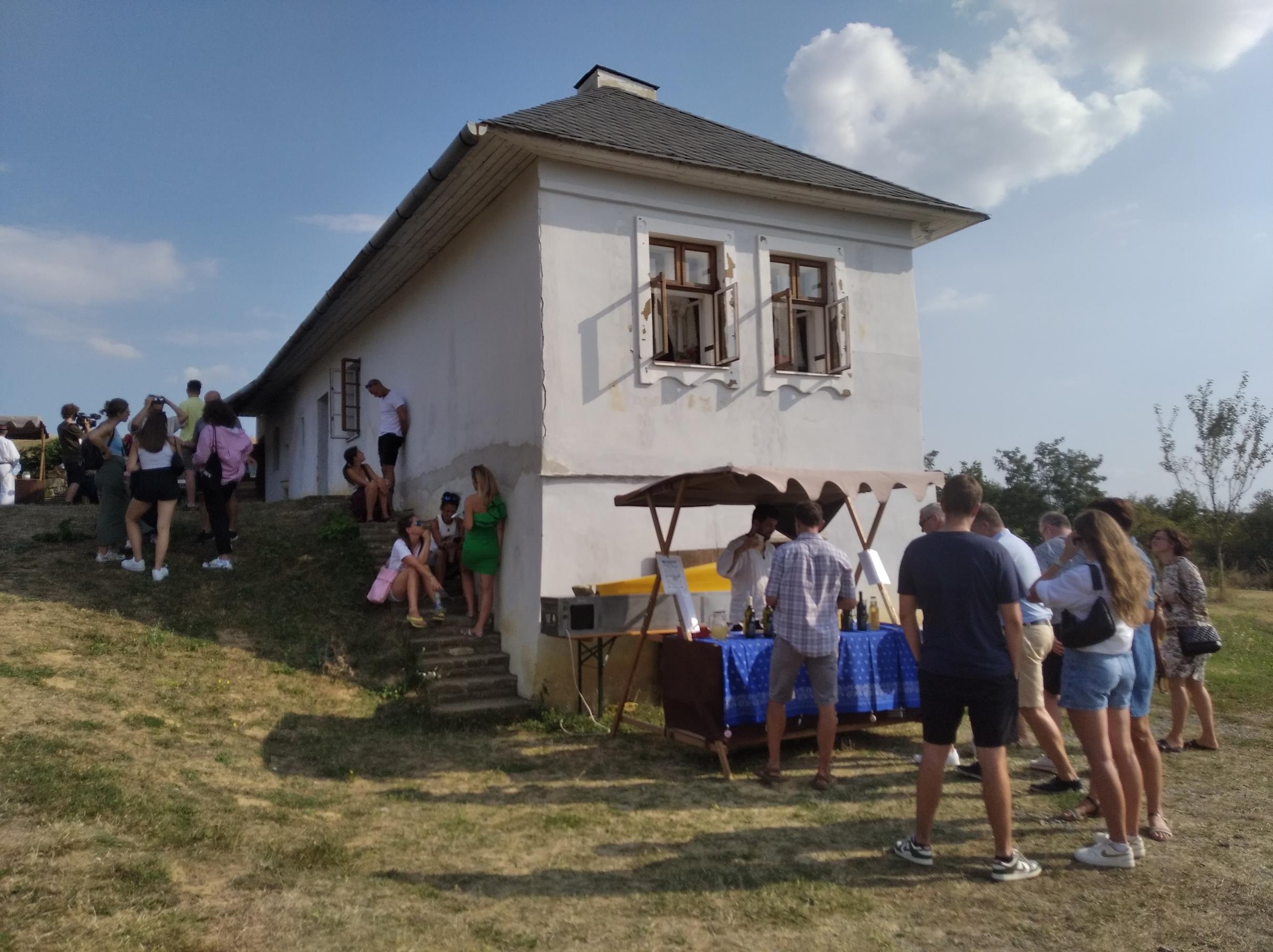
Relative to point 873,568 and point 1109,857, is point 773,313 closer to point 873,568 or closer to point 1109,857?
point 873,568

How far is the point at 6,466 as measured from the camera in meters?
12.9

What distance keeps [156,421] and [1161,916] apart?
28.9 feet

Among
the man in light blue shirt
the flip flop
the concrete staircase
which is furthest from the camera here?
the concrete staircase

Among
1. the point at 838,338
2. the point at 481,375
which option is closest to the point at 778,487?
the point at 838,338

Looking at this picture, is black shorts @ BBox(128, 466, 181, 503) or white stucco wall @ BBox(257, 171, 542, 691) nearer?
white stucco wall @ BBox(257, 171, 542, 691)

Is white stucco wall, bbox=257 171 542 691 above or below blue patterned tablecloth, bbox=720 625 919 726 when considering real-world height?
above

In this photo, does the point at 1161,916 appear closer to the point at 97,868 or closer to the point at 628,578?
the point at 97,868

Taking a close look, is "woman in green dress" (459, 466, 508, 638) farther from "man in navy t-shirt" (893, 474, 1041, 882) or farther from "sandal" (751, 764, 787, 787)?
"man in navy t-shirt" (893, 474, 1041, 882)

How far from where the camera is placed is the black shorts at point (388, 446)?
1212 cm

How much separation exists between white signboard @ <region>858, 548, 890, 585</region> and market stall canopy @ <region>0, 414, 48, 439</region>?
55.6 ft

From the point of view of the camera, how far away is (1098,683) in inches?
172

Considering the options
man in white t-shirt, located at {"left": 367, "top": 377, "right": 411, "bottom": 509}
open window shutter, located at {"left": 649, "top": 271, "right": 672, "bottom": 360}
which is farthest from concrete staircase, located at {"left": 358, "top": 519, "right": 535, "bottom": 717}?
man in white t-shirt, located at {"left": 367, "top": 377, "right": 411, "bottom": 509}

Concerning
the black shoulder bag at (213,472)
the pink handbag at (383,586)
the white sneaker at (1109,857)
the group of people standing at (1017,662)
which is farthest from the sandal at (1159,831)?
the black shoulder bag at (213,472)

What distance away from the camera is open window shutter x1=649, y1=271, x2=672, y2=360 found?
8.87 metres
